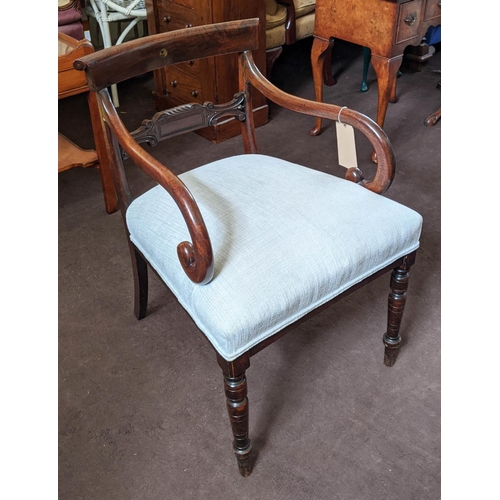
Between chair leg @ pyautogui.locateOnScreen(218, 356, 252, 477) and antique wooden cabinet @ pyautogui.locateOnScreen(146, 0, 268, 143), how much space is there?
1.54m

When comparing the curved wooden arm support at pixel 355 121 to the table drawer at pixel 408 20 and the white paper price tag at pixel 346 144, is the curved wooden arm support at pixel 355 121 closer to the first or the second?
the white paper price tag at pixel 346 144

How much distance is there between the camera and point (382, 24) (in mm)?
2037

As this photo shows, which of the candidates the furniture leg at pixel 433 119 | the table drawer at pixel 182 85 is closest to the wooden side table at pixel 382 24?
the furniture leg at pixel 433 119

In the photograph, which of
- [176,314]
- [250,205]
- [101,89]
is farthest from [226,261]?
[176,314]

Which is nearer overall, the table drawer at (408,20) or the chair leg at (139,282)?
the chair leg at (139,282)

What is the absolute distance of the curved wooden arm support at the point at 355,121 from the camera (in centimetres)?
118

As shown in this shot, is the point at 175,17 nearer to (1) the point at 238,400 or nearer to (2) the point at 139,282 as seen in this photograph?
(2) the point at 139,282

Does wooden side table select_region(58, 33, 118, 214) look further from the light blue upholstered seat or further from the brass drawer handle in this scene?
the brass drawer handle

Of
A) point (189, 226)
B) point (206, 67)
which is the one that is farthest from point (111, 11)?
point (189, 226)

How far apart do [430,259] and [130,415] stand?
3.57ft

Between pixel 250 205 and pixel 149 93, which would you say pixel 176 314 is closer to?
pixel 250 205

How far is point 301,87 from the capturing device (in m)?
3.07

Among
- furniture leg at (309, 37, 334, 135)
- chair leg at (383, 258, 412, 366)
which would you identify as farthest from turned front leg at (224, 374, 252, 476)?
furniture leg at (309, 37, 334, 135)

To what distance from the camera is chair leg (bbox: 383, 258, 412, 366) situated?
1261mm
